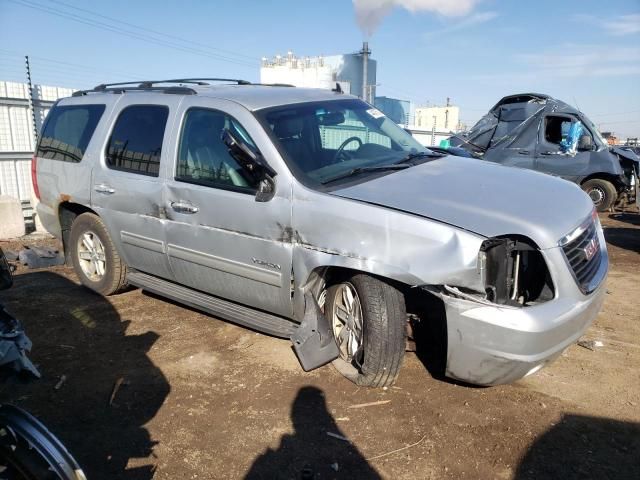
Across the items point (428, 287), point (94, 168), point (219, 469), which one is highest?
point (94, 168)

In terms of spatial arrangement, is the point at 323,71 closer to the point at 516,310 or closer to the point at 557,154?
the point at 557,154

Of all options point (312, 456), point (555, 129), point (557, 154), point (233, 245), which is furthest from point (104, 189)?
point (555, 129)

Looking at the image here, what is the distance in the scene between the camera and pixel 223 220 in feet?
12.4

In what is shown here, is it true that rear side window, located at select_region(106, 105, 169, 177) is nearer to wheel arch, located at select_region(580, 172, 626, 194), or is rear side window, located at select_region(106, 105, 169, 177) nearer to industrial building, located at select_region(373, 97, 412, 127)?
wheel arch, located at select_region(580, 172, 626, 194)

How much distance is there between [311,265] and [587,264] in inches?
65.9

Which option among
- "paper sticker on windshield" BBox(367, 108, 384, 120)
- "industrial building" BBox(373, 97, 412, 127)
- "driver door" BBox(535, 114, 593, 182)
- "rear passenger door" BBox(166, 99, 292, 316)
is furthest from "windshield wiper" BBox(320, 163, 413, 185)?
"industrial building" BBox(373, 97, 412, 127)

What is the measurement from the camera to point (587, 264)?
122 inches

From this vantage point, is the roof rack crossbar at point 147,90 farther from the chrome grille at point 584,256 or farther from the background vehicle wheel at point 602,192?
the background vehicle wheel at point 602,192

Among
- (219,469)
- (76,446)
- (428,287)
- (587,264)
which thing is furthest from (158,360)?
(587,264)

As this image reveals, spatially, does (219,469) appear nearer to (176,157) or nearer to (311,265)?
(311,265)

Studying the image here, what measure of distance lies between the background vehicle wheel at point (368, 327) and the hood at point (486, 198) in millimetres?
555

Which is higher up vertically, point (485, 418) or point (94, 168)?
point (94, 168)

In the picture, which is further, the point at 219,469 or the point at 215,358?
the point at 215,358

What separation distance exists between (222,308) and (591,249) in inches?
103
